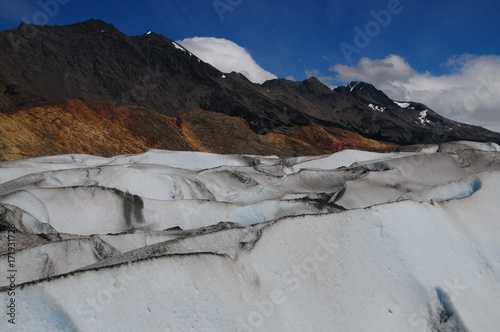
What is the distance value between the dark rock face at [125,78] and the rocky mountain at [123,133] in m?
8.19

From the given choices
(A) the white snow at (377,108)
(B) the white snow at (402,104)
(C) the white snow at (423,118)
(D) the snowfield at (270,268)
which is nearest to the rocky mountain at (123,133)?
(D) the snowfield at (270,268)

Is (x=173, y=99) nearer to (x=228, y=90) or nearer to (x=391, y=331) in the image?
(x=228, y=90)

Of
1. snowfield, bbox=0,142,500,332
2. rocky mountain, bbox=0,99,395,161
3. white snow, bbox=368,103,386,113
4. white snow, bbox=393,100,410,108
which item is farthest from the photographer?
white snow, bbox=393,100,410,108

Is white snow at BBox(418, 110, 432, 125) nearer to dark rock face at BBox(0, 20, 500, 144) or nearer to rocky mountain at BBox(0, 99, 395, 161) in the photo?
dark rock face at BBox(0, 20, 500, 144)

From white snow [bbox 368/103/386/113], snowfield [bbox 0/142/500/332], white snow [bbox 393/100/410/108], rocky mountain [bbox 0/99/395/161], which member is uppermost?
white snow [bbox 393/100/410/108]

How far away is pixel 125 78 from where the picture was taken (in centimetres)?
6309

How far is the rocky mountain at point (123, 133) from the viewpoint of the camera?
22984 millimetres

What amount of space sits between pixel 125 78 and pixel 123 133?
1427 inches

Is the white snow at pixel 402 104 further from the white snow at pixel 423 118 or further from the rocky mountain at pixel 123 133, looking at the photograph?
the rocky mountain at pixel 123 133

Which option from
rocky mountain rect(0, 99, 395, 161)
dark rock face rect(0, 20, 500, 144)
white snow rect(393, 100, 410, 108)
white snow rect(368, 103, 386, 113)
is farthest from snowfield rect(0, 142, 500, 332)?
white snow rect(393, 100, 410, 108)

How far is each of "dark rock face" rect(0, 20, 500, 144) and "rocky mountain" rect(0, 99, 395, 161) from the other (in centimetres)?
819

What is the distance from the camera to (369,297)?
3.63 metres

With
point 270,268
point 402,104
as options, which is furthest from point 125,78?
point 402,104

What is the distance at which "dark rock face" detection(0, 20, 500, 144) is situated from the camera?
162 ft
